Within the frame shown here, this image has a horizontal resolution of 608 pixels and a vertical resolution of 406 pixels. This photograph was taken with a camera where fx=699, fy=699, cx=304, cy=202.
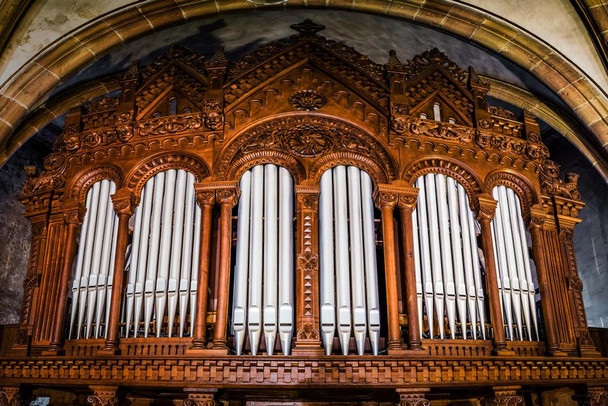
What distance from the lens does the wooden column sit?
25.4 ft

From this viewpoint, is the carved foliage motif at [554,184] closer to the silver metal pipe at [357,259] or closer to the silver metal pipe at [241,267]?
the silver metal pipe at [357,259]

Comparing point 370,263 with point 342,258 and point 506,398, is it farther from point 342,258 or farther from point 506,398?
point 506,398

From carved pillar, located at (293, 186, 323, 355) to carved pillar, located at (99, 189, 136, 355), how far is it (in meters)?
2.09

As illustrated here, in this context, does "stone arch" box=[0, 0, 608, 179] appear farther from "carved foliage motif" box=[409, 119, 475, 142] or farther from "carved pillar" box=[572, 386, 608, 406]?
"carved pillar" box=[572, 386, 608, 406]

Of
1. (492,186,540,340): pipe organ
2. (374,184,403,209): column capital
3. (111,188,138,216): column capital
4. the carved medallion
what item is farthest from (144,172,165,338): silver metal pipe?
(492,186,540,340): pipe organ

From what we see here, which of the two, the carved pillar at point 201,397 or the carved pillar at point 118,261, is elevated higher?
the carved pillar at point 118,261

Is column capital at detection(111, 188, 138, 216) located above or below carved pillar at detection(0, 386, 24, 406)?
above

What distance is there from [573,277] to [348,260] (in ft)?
9.72

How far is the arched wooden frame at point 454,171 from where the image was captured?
8984 mm

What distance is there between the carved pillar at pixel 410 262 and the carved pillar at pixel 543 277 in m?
1.65

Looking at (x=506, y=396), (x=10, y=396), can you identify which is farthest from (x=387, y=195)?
(x=10, y=396)

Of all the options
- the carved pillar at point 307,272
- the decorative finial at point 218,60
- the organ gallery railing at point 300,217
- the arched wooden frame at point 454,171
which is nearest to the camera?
the carved pillar at point 307,272

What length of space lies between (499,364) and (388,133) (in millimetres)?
3198

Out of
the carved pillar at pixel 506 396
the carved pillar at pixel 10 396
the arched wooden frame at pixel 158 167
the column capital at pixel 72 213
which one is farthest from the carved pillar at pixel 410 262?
the carved pillar at pixel 10 396
